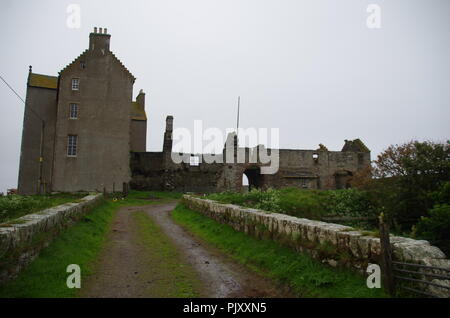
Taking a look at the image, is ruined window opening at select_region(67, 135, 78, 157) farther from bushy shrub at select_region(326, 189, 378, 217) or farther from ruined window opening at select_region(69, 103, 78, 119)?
bushy shrub at select_region(326, 189, 378, 217)

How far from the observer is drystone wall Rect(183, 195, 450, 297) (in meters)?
4.29

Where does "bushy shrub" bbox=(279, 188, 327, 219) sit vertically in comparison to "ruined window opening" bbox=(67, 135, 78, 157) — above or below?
below

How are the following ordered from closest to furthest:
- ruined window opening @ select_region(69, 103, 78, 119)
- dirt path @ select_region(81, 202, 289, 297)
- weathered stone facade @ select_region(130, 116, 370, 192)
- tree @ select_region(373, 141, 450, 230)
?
dirt path @ select_region(81, 202, 289, 297), tree @ select_region(373, 141, 450, 230), ruined window opening @ select_region(69, 103, 78, 119), weathered stone facade @ select_region(130, 116, 370, 192)

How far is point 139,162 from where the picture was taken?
112 feet

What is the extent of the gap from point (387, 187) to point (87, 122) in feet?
78.2

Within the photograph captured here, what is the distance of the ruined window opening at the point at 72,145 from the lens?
27.3 metres

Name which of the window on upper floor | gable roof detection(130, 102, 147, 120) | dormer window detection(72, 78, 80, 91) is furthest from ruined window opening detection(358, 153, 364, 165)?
dormer window detection(72, 78, 80, 91)

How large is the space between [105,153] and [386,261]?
2683 cm

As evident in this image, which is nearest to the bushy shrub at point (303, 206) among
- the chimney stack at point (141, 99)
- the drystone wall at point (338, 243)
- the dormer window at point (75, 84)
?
the drystone wall at point (338, 243)

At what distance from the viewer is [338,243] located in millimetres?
5445

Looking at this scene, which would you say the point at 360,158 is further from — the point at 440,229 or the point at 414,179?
the point at 440,229

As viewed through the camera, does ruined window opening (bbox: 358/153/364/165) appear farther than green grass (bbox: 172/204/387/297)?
Yes

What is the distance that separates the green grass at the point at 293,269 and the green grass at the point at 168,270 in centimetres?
133

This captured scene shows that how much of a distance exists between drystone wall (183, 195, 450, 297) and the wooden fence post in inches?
7.9
